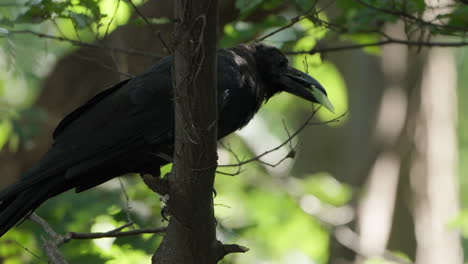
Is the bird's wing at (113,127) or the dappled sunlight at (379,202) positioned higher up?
the dappled sunlight at (379,202)

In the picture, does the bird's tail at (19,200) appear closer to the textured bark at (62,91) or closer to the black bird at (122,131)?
the black bird at (122,131)

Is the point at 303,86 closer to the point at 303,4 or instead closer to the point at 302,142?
the point at 302,142

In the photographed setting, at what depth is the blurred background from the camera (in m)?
4.12

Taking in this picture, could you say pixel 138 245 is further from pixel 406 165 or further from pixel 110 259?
pixel 406 165

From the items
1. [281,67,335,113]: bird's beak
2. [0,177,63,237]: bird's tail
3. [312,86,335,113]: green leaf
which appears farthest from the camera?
[281,67,335,113]: bird's beak

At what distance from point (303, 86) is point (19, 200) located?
70.8 inches

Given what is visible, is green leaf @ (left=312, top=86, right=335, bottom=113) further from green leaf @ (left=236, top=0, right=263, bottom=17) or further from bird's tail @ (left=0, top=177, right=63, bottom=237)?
bird's tail @ (left=0, top=177, right=63, bottom=237)

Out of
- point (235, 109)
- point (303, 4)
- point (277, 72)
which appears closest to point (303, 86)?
point (277, 72)

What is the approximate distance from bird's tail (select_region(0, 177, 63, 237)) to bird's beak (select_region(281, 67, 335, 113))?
156 centimetres

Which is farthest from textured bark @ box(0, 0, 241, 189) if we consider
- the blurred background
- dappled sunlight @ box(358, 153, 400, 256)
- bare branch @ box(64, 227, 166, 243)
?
bare branch @ box(64, 227, 166, 243)

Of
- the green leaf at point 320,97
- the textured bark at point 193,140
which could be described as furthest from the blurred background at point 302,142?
the textured bark at point 193,140

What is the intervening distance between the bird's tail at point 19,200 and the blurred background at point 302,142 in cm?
63

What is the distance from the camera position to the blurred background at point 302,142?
13.5 ft

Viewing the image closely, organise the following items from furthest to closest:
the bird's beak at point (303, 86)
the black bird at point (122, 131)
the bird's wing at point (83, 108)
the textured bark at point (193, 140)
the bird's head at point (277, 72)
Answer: the bird's head at point (277, 72) → the bird's beak at point (303, 86) → the bird's wing at point (83, 108) → the black bird at point (122, 131) → the textured bark at point (193, 140)
